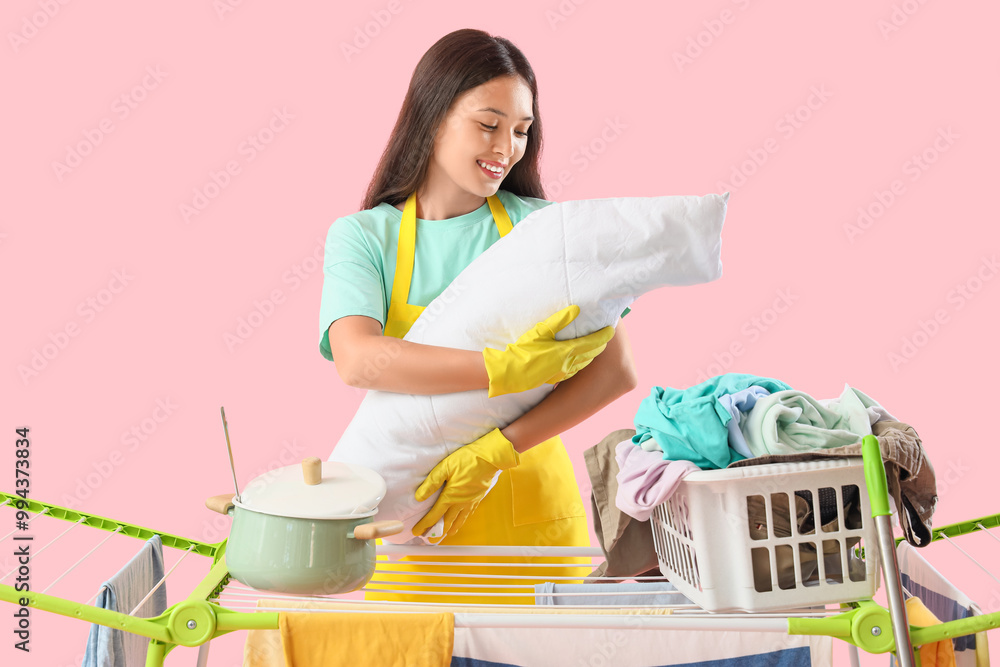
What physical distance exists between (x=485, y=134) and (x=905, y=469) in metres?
1.00

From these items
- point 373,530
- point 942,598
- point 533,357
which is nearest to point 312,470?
point 373,530

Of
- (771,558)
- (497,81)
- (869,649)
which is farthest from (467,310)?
(869,649)

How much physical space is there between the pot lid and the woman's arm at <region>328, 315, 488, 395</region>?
0.19 meters

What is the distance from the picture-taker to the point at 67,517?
1.80m

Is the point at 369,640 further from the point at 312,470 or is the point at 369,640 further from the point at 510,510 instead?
the point at 510,510

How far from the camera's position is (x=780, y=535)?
143 centimetres

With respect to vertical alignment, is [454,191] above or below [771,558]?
above

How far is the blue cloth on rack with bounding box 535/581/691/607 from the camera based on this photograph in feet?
5.46

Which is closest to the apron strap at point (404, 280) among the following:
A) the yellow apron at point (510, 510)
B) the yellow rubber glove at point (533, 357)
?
the yellow apron at point (510, 510)

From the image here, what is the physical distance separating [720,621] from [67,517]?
125 cm

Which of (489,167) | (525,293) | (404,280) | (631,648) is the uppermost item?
(489,167)

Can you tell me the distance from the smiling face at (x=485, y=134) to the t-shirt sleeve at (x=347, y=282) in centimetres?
25

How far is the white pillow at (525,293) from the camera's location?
161 centimetres

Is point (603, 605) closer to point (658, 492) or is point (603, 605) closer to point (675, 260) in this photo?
point (658, 492)
